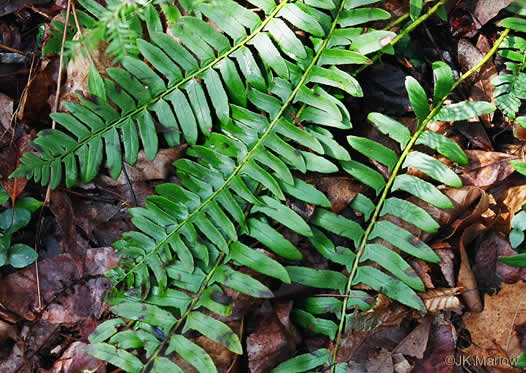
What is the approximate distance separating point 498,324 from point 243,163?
152 cm

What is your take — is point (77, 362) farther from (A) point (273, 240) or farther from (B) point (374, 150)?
(B) point (374, 150)

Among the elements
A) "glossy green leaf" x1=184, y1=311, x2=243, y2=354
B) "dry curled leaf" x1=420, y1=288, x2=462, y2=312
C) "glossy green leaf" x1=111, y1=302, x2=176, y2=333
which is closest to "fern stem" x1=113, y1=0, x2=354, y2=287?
"glossy green leaf" x1=111, y1=302, x2=176, y2=333

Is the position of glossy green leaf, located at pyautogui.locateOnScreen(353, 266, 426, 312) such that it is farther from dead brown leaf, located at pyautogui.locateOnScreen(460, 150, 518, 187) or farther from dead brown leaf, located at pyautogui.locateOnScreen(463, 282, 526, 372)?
dead brown leaf, located at pyautogui.locateOnScreen(460, 150, 518, 187)

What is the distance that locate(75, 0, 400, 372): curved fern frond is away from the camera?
2.10 m

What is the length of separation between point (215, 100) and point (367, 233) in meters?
0.98

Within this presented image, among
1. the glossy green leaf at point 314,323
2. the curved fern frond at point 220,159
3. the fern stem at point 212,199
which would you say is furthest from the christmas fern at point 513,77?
the glossy green leaf at point 314,323

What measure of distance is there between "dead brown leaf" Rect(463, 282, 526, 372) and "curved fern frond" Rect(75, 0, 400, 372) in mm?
786

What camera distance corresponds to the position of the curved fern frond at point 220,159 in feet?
6.89

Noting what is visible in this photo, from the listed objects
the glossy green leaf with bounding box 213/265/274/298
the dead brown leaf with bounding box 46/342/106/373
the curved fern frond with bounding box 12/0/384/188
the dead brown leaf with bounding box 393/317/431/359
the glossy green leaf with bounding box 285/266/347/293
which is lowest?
the dead brown leaf with bounding box 393/317/431/359

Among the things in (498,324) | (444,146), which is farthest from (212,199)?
(498,324)

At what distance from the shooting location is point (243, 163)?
2160mm

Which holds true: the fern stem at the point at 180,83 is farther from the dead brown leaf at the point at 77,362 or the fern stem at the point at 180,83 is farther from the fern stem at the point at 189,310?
the dead brown leaf at the point at 77,362

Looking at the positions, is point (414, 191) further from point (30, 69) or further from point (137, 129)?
point (30, 69)

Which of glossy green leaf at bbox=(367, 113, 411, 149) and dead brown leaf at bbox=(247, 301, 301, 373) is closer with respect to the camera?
dead brown leaf at bbox=(247, 301, 301, 373)
